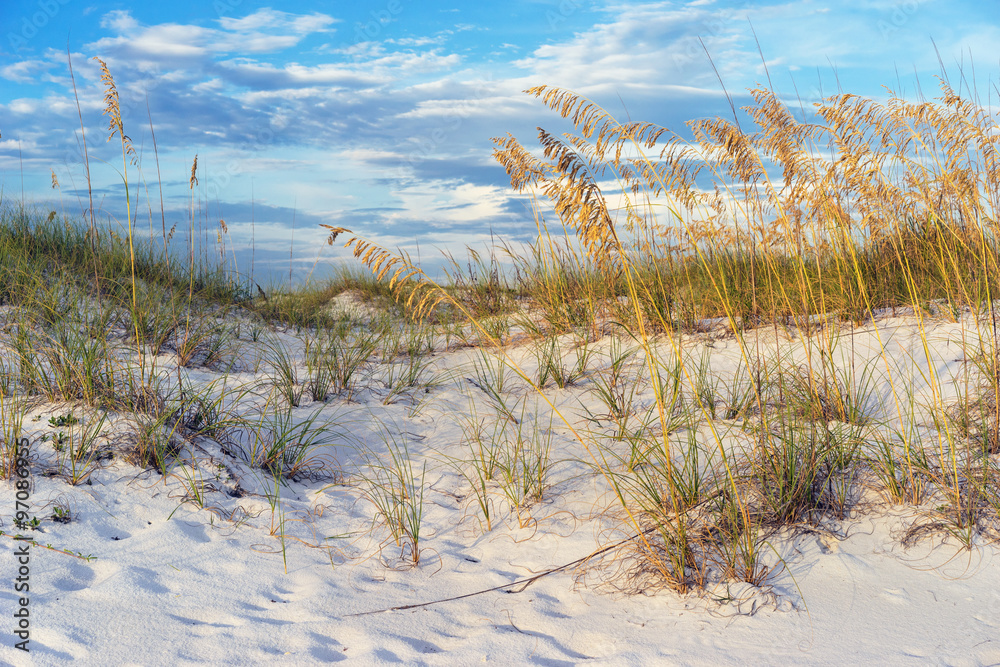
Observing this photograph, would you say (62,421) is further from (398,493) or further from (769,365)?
(769,365)

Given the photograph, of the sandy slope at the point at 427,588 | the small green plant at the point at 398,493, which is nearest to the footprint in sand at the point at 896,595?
the sandy slope at the point at 427,588

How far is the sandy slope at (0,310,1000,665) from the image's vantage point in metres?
2.08

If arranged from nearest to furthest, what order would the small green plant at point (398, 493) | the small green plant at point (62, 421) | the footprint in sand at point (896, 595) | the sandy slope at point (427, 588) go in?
the sandy slope at point (427, 588)
the footprint in sand at point (896, 595)
the small green plant at point (398, 493)
the small green plant at point (62, 421)

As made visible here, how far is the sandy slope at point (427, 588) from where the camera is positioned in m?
2.08

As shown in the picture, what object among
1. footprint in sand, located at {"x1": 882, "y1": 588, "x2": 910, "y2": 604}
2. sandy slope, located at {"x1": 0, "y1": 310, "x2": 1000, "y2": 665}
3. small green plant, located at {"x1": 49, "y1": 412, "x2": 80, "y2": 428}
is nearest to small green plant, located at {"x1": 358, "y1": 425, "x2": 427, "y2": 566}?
sandy slope, located at {"x1": 0, "y1": 310, "x2": 1000, "y2": 665}

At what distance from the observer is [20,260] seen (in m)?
5.66

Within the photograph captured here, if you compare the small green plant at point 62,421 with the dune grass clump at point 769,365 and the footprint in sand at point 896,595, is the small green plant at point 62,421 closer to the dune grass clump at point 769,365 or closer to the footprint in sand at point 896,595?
the dune grass clump at point 769,365

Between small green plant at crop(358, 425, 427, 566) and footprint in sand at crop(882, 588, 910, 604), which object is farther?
small green plant at crop(358, 425, 427, 566)

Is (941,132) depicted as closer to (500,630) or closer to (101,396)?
(500,630)

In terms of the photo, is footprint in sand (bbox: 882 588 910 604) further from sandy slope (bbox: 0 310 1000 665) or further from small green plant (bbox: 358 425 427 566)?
small green plant (bbox: 358 425 427 566)

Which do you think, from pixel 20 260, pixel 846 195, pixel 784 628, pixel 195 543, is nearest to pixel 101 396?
pixel 195 543

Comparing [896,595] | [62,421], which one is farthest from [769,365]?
[62,421]

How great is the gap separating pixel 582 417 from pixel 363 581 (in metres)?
1.89

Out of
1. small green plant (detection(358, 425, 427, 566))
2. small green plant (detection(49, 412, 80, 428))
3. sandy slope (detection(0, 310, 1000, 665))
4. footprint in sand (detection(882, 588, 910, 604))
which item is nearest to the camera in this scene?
sandy slope (detection(0, 310, 1000, 665))
